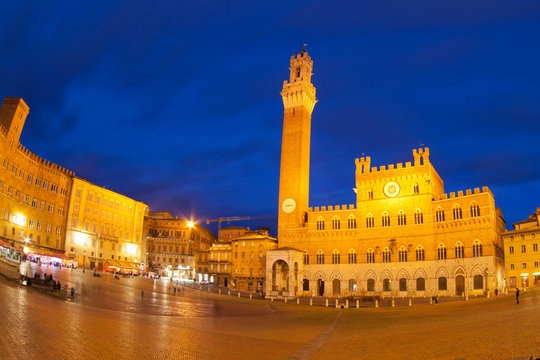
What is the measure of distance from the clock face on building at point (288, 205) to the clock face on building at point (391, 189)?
14.4m

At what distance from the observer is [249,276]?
68875mm

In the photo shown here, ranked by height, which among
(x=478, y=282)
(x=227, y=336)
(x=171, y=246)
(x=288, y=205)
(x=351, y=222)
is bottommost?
(x=227, y=336)

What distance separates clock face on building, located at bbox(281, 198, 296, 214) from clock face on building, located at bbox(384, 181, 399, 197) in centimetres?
1435

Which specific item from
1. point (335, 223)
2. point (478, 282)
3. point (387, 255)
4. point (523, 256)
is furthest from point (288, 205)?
point (523, 256)

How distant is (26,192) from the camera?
58531mm

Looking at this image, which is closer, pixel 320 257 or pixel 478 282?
pixel 478 282

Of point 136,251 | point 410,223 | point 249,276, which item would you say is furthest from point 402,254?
point 136,251

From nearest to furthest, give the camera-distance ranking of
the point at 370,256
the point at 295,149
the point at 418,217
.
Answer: the point at 418,217 < the point at 370,256 < the point at 295,149

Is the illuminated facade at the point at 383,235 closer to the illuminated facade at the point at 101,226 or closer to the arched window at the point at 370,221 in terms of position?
the arched window at the point at 370,221

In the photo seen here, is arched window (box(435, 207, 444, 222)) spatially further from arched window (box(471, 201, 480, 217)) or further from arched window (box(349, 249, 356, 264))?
arched window (box(349, 249, 356, 264))

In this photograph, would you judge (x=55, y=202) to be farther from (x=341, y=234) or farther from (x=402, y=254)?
(x=402, y=254)

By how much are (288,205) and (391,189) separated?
53.0 ft

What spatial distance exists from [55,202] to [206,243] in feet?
137

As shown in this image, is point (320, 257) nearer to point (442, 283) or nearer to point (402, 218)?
point (402, 218)
